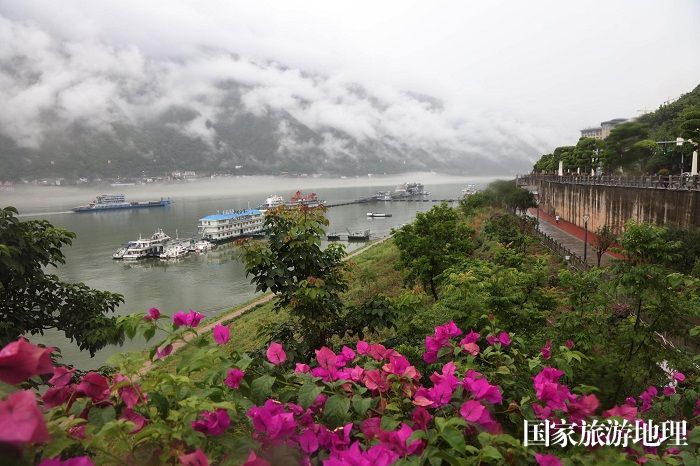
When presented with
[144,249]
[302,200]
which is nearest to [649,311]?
[302,200]

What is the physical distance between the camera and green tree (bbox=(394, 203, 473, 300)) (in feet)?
44.6

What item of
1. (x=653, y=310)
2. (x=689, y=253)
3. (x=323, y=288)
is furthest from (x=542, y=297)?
(x=689, y=253)

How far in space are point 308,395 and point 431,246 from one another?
12268mm

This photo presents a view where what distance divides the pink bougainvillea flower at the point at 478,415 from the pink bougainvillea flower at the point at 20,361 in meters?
1.43

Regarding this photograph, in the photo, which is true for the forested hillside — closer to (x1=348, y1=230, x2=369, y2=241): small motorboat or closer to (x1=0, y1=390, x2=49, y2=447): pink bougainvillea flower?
(x1=348, y1=230, x2=369, y2=241): small motorboat

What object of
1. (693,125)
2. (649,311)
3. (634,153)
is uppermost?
(693,125)

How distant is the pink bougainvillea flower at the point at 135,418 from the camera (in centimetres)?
146

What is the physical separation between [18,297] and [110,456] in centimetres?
491

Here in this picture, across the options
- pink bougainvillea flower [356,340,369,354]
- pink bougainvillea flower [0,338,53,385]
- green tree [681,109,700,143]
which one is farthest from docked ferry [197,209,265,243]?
pink bougainvillea flower [0,338,53,385]

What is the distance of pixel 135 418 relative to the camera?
5.02ft

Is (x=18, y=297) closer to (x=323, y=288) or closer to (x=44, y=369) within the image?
(x=323, y=288)

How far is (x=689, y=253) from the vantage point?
48.6 ft

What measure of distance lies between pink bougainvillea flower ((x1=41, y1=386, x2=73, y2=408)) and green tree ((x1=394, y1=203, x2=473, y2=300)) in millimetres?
12043

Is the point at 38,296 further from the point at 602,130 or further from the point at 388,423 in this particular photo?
the point at 602,130
